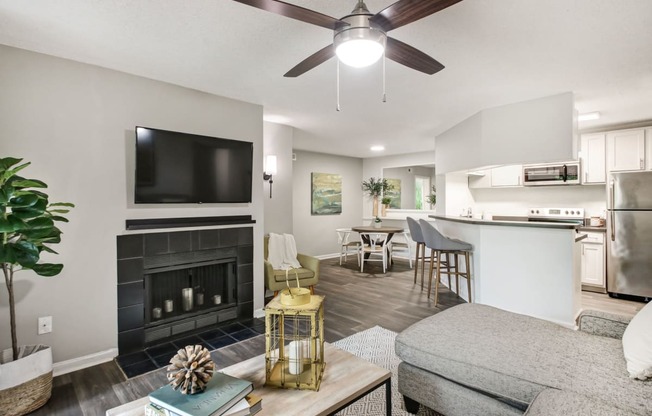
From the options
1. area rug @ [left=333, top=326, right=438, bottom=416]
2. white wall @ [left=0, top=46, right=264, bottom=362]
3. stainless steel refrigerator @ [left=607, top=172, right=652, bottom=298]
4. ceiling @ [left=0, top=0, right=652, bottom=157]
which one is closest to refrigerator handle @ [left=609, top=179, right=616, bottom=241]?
stainless steel refrigerator @ [left=607, top=172, right=652, bottom=298]

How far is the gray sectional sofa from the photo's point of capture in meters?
1.32

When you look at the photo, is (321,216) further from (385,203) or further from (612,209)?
(612,209)

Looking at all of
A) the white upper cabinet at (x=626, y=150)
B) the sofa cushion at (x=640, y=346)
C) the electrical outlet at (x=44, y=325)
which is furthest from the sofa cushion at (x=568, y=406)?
the white upper cabinet at (x=626, y=150)

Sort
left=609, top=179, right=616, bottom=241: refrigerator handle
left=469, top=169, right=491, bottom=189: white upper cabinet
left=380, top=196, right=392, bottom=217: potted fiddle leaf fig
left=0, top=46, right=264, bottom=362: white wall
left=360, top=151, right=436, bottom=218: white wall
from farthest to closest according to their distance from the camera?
left=380, top=196, right=392, bottom=217: potted fiddle leaf fig
left=360, top=151, right=436, bottom=218: white wall
left=469, top=169, right=491, bottom=189: white upper cabinet
left=609, top=179, right=616, bottom=241: refrigerator handle
left=0, top=46, right=264, bottom=362: white wall

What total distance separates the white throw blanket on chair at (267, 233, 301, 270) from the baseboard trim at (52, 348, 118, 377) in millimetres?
1790

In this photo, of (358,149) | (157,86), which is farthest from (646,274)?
(157,86)

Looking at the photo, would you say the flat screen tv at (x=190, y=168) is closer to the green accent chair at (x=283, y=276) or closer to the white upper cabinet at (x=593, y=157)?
the green accent chair at (x=283, y=276)

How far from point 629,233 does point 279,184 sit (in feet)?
14.5

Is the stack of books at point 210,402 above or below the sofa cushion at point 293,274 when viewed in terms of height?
above

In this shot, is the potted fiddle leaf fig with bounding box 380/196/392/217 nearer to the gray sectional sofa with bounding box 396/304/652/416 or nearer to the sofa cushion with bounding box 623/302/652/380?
the gray sectional sofa with bounding box 396/304/652/416

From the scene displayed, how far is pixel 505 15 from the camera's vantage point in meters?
1.91

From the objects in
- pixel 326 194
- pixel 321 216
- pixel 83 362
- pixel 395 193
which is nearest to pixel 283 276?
pixel 83 362

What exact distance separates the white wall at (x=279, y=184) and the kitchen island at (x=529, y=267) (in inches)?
91.1

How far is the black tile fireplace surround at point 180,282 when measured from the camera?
2795 mm
